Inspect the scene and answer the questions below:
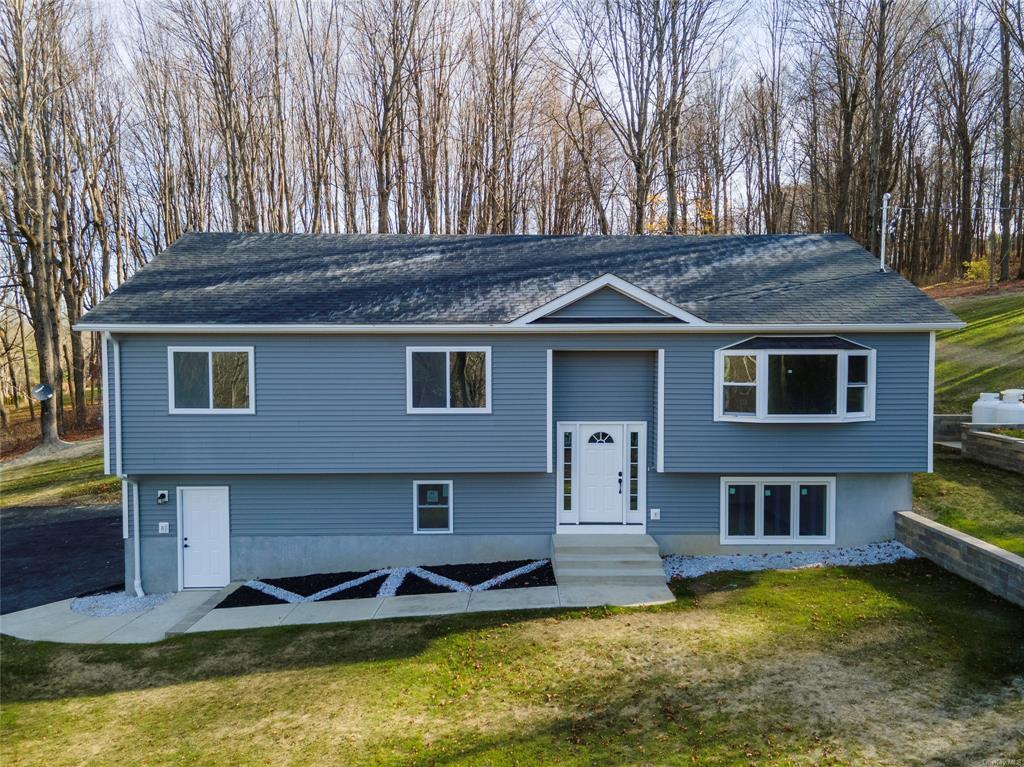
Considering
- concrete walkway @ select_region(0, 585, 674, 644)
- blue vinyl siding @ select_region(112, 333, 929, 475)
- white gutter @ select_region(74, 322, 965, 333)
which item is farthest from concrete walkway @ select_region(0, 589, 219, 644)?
white gutter @ select_region(74, 322, 965, 333)

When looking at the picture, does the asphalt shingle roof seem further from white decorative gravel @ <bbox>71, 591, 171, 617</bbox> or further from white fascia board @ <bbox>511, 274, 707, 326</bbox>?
white decorative gravel @ <bbox>71, 591, 171, 617</bbox>

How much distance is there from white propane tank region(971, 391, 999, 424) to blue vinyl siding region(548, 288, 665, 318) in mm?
9753

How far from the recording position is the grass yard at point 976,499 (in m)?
9.59

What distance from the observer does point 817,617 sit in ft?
26.8

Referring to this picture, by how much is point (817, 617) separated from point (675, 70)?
794 inches

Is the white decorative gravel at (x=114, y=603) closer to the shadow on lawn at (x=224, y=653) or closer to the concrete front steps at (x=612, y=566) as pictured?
the shadow on lawn at (x=224, y=653)

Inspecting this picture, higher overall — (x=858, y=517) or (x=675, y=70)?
(x=675, y=70)

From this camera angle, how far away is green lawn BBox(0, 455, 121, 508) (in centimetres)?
1686

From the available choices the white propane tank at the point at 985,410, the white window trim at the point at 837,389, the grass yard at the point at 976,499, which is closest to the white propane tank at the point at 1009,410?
the white propane tank at the point at 985,410

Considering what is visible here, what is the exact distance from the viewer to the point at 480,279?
39.0 feet

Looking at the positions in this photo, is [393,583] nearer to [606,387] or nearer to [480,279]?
[606,387]

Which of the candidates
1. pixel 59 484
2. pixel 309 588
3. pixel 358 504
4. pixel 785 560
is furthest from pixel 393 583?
pixel 59 484

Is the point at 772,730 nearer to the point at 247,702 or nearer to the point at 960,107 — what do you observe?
the point at 247,702

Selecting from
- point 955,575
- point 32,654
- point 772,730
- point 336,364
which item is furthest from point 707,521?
point 32,654
